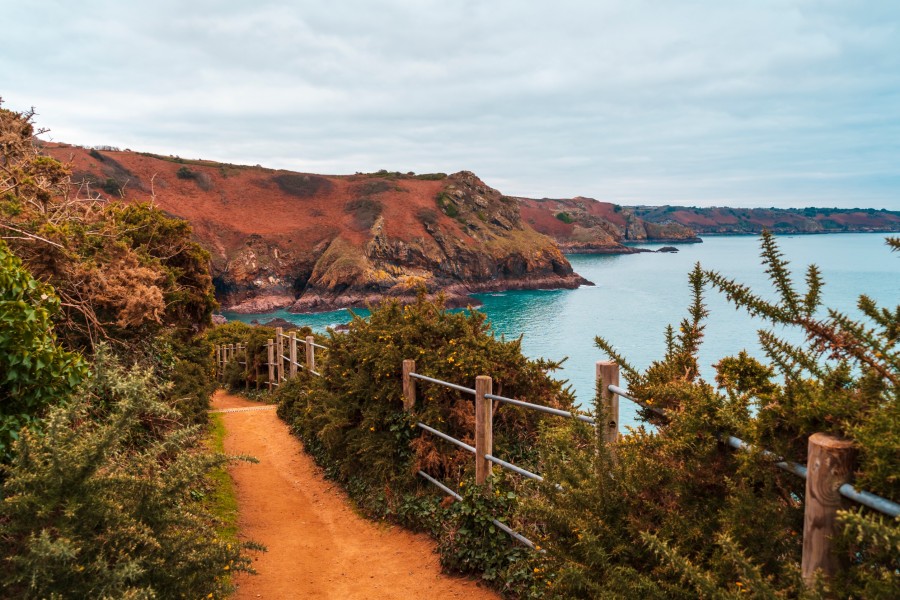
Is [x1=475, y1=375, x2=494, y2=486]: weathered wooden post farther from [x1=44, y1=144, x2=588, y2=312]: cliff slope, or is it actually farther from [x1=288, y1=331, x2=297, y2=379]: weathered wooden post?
[x1=44, y1=144, x2=588, y2=312]: cliff slope

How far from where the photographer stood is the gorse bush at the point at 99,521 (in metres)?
2.92

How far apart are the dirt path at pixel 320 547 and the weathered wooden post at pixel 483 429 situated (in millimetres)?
941

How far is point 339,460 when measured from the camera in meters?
7.84

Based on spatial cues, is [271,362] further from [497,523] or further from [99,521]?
[99,521]

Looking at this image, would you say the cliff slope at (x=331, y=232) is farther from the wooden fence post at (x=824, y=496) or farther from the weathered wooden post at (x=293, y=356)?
the wooden fence post at (x=824, y=496)

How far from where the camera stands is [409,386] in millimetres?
6652

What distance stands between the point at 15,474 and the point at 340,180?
102m

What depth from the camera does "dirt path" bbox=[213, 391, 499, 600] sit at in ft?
16.9

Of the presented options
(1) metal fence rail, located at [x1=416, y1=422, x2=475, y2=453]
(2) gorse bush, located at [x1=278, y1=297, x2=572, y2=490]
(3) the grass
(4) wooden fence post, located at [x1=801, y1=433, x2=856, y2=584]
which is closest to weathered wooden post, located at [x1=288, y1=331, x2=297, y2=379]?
(3) the grass

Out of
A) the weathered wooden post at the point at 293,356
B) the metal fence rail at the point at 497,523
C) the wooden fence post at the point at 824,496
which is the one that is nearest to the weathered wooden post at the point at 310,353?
the weathered wooden post at the point at 293,356

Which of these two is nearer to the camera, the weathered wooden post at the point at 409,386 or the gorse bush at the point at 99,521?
the gorse bush at the point at 99,521

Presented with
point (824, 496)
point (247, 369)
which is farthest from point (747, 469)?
point (247, 369)

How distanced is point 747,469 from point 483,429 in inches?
129

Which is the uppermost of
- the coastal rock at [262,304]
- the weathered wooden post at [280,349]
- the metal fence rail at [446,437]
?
the metal fence rail at [446,437]
